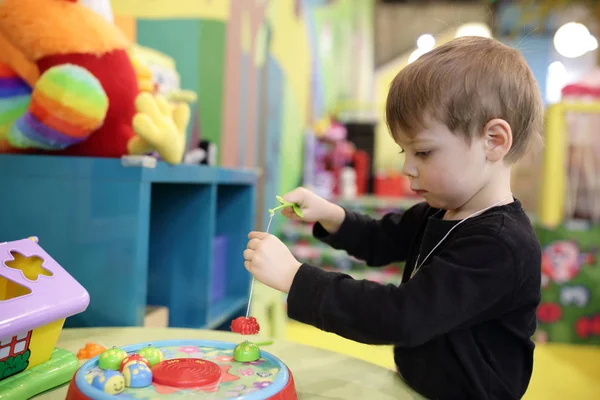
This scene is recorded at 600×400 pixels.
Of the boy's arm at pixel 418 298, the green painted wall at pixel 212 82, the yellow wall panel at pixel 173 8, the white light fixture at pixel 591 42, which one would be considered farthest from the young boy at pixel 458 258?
the white light fixture at pixel 591 42

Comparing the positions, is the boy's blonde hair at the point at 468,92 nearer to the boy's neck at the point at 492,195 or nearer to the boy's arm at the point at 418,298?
the boy's neck at the point at 492,195

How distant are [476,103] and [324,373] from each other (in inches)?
15.1

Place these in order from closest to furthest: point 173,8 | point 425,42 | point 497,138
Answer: point 497,138 < point 173,8 < point 425,42

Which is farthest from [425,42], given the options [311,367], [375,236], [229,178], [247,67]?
[311,367]

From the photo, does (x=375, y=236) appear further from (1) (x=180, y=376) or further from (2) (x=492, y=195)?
(1) (x=180, y=376)

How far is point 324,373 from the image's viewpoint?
721 millimetres

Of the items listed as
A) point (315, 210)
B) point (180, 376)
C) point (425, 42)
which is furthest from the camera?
point (425, 42)

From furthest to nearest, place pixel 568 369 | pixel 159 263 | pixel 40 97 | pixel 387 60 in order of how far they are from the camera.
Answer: pixel 387 60 → pixel 568 369 → pixel 159 263 → pixel 40 97

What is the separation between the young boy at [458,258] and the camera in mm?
601

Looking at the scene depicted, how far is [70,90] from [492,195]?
0.67 metres

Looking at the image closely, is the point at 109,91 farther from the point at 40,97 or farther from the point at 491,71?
the point at 491,71

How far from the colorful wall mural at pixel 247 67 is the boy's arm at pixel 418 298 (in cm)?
106

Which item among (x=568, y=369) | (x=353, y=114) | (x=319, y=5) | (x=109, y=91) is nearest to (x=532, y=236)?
(x=109, y=91)

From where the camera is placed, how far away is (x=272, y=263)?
0.66 metres
